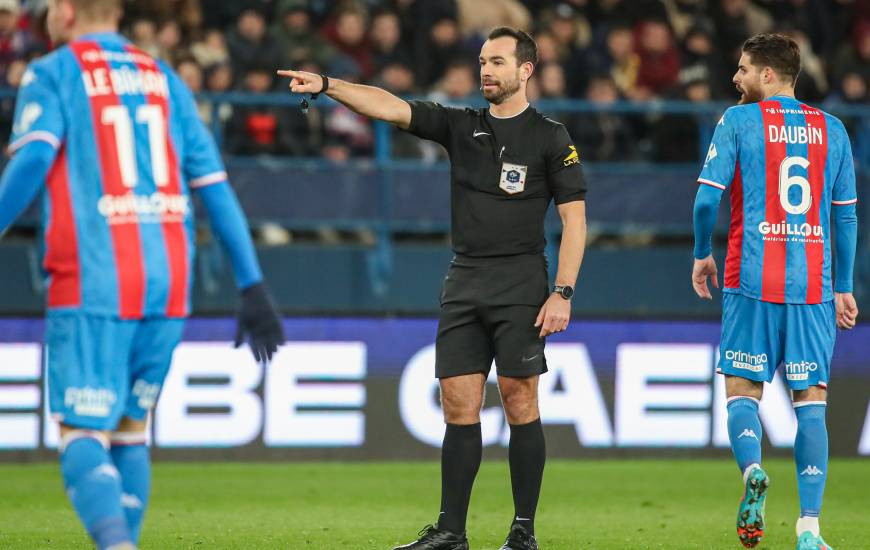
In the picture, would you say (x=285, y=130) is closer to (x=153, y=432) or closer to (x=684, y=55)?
(x=153, y=432)

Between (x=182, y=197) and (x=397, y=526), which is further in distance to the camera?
(x=397, y=526)

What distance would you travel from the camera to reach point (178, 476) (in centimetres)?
948

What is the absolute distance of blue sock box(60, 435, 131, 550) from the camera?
4465 millimetres

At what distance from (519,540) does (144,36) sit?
629 centimetres

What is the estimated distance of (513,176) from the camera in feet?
20.6

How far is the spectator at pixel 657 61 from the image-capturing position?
1255 cm

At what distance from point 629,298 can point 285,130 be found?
9.60ft

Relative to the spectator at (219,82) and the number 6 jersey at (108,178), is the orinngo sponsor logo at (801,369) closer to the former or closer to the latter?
the number 6 jersey at (108,178)

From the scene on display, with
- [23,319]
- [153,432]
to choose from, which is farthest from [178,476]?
[23,319]

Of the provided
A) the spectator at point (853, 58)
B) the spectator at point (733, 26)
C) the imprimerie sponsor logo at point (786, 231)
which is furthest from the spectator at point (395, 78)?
the imprimerie sponsor logo at point (786, 231)

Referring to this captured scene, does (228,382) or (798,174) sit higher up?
A: (798,174)

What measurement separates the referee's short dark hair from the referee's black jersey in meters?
0.25

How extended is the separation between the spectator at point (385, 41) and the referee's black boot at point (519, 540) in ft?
20.8

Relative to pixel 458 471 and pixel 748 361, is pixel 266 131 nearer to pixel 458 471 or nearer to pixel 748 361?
pixel 458 471
